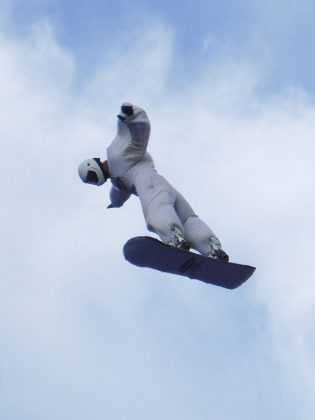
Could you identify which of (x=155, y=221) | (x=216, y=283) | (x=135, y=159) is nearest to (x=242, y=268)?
(x=216, y=283)

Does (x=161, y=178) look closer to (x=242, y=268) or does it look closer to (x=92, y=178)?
(x=92, y=178)

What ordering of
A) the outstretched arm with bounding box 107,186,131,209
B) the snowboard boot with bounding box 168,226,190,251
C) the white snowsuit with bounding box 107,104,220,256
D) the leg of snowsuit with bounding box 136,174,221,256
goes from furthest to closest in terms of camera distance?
the outstretched arm with bounding box 107,186,131,209 → the white snowsuit with bounding box 107,104,220,256 → the leg of snowsuit with bounding box 136,174,221,256 → the snowboard boot with bounding box 168,226,190,251

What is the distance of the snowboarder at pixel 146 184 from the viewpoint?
7102 millimetres

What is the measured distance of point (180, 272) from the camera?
23.1 ft

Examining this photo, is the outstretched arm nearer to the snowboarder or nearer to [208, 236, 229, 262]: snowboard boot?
the snowboarder

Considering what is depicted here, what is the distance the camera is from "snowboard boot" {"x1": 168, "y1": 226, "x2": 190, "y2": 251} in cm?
691

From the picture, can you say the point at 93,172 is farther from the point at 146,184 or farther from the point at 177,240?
the point at 177,240

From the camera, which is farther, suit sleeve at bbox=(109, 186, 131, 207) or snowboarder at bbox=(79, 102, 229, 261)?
suit sleeve at bbox=(109, 186, 131, 207)

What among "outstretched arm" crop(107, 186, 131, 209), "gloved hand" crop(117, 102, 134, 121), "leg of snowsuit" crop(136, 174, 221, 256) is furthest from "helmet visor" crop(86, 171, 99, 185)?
"gloved hand" crop(117, 102, 134, 121)

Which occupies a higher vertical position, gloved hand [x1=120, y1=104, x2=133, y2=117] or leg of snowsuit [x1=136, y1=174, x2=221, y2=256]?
gloved hand [x1=120, y1=104, x2=133, y2=117]

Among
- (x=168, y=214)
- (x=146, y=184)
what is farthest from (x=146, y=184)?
(x=168, y=214)

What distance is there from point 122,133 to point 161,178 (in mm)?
616

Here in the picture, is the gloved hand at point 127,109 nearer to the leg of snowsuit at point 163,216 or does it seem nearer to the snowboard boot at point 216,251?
the leg of snowsuit at point 163,216

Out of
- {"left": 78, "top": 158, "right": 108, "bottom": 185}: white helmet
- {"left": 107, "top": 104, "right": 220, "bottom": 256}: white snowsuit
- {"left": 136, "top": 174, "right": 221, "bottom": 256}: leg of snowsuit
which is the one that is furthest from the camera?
{"left": 78, "top": 158, "right": 108, "bottom": 185}: white helmet
